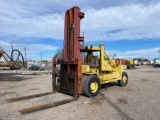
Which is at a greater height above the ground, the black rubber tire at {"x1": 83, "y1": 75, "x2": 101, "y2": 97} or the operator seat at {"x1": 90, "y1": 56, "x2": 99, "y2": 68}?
the operator seat at {"x1": 90, "y1": 56, "x2": 99, "y2": 68}

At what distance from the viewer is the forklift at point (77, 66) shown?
9461 millimetres

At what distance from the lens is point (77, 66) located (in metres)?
9.27

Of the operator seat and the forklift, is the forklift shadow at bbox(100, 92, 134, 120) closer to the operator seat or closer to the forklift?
the forklift

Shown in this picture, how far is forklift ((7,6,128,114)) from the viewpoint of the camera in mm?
9461

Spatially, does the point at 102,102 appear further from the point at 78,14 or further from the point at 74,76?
the point at 78,14

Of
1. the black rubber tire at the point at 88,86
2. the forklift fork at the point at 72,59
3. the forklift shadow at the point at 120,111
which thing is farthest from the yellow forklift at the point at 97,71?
the forklift shadow at the point at 120,111

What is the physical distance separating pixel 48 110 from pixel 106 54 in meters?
5.59

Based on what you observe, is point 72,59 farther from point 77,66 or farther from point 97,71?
point 97,71

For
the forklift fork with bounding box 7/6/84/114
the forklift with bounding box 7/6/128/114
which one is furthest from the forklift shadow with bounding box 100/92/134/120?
the forklift fork with bounding box 7/6/84/114

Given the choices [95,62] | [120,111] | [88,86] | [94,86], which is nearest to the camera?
[120,111]

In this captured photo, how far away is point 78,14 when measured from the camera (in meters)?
9.82

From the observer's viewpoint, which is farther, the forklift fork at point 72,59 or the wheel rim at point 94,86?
the wheel rim at point 94,86

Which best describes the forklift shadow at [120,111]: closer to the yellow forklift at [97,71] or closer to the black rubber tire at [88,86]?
the black rubber tire at [88,86]

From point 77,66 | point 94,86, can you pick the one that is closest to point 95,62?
point 94,86
